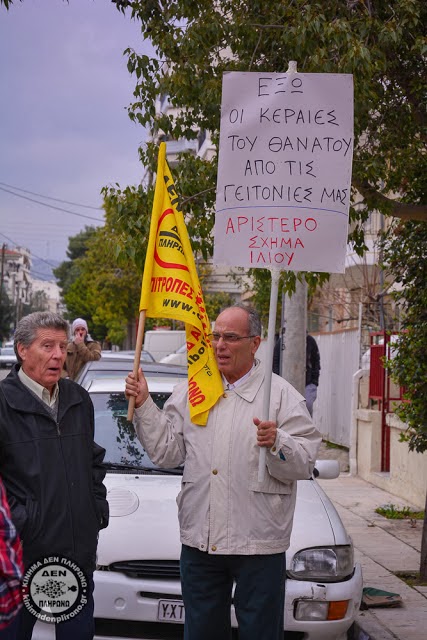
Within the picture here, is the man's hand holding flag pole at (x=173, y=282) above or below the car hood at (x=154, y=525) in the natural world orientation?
above

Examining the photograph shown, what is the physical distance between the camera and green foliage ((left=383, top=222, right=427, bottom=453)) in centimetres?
928

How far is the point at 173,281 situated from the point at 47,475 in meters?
1.22

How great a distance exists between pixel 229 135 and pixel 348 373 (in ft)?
41.9

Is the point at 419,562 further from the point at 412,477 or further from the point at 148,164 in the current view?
the point at 148,164

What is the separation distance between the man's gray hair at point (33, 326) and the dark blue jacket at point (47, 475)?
0.49 feet

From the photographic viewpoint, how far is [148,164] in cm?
972

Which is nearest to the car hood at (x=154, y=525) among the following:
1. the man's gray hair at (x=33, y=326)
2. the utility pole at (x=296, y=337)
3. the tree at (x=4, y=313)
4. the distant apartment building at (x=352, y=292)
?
the man's gray hair at (x=33, y=326)

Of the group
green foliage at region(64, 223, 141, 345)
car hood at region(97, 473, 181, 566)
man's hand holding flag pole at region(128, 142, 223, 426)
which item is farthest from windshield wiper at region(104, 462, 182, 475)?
green foliage at region(64, 223, 141, 345)

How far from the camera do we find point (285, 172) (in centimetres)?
527

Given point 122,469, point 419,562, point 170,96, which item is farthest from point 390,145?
point 122,469

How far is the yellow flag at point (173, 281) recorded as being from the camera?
5.07 metres

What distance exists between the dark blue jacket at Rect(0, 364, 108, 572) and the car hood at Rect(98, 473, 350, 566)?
1213 mm

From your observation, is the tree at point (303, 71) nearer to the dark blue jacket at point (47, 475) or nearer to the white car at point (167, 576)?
the white car at point (167, 576)

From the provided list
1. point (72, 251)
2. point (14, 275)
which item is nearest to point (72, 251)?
point (72, 251)
